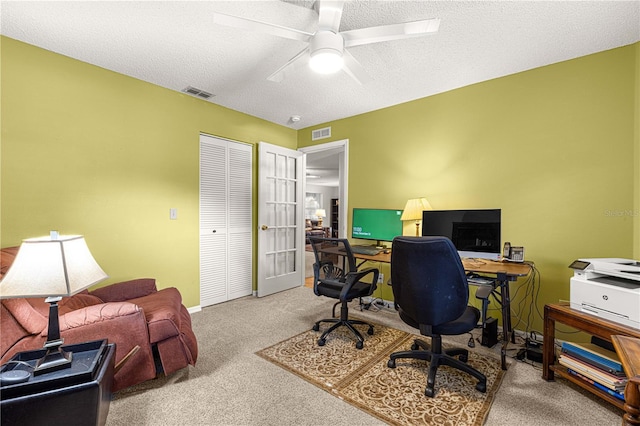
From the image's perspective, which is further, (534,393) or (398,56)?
(398,56)

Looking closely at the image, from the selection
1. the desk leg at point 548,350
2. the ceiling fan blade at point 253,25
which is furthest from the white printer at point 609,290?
the ceiling fan blade at point 253,25

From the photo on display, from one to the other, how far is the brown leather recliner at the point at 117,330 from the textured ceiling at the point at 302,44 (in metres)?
1.74

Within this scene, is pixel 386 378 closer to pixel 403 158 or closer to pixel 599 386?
pixel 599 386

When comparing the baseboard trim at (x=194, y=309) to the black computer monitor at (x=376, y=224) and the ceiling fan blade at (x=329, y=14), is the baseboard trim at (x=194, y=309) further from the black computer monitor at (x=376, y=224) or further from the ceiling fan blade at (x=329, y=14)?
Result: the ceiling fan blade at (x=329, y=14)

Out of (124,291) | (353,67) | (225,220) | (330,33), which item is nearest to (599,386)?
(353,67)

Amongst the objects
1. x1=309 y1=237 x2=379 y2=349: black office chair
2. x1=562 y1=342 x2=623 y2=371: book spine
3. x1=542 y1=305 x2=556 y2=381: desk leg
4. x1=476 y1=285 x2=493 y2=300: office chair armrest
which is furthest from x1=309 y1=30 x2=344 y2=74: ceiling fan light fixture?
x1=562 y1=342 x2=623 y2=371: book spine

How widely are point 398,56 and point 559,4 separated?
3.51 ft

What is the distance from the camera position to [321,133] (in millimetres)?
4332

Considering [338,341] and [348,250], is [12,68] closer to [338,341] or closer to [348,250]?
[348,250]

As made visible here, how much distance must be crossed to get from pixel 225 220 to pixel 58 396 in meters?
2.62

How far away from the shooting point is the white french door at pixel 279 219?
4.02m

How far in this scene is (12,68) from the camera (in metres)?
2.24

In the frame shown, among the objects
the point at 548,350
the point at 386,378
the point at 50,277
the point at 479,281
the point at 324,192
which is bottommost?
the point at 386,378

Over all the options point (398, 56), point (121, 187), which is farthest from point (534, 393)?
point (121, 187)
